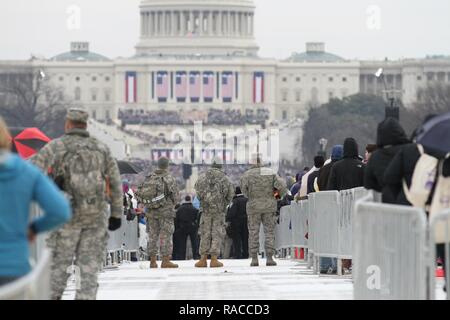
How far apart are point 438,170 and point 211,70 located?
185 meters

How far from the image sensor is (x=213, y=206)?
26.6 meters

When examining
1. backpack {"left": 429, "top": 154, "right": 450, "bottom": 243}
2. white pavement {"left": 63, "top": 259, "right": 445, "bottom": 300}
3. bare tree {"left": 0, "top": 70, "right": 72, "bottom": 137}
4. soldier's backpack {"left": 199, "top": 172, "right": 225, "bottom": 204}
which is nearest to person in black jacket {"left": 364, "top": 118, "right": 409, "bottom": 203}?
white pavement {"left": 63, "top": 259, "right": 445, "bottom": 300}

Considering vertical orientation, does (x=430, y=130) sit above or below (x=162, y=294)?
above

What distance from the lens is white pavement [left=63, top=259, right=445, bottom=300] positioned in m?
17.3

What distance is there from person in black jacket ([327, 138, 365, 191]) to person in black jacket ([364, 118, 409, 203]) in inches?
206

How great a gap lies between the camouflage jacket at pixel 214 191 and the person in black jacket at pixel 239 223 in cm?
505

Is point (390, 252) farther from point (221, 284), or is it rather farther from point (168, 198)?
point (168, 198)

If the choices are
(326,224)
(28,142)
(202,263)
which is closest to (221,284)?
(326,224)

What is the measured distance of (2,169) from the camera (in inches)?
432

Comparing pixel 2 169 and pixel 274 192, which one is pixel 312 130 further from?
pixel 2 169

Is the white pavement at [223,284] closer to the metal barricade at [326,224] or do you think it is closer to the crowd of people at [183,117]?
the metal barricade at [326,224]

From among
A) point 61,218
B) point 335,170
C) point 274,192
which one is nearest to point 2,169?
point 61,218

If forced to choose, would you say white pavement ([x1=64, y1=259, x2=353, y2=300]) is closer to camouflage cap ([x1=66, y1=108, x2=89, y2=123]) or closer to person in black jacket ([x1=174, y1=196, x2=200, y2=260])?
camouflage cap ([x1=66, y1=108, x2=89, y2=123])

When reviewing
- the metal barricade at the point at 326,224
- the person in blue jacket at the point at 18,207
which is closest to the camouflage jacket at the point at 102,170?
the person in blue jacket at the point at 18,207
